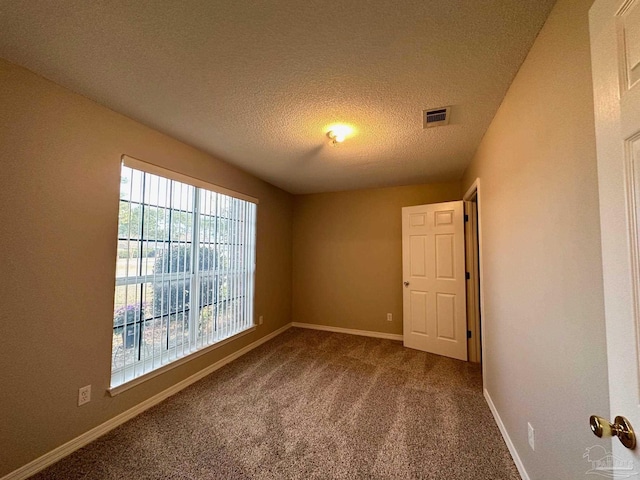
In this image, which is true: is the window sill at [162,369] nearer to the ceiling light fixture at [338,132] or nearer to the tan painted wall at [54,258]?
the tan painted wall at [54,258]

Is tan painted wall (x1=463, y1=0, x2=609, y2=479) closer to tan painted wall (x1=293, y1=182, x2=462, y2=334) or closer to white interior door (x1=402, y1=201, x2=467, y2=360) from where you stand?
white interior door (x1=402, y1=201, x2=467, y2=360)

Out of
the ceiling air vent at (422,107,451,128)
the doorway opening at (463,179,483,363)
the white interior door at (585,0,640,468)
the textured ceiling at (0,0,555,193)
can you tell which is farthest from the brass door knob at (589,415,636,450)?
the doorway opening at (463,179,483,363)

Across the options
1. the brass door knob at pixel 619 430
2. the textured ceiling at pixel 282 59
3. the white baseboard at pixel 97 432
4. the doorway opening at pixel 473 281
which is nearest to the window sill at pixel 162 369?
the white baseboard at pixel 97 432

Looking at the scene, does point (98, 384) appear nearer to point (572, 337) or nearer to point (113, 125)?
point (113, 125)

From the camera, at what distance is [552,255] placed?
111cm

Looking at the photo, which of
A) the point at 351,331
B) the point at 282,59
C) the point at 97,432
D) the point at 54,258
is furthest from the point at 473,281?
the point at 54,258

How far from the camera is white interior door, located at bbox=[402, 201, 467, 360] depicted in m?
3.17

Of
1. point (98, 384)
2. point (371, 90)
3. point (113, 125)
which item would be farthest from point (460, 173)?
point (98, 384)

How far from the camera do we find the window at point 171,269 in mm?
1995

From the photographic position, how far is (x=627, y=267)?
532 mm

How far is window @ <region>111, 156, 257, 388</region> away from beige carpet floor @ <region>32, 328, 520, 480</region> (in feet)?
1.50

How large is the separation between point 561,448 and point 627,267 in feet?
3.38

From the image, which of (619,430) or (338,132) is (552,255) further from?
(338,132)

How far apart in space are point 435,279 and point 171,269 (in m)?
3.08
